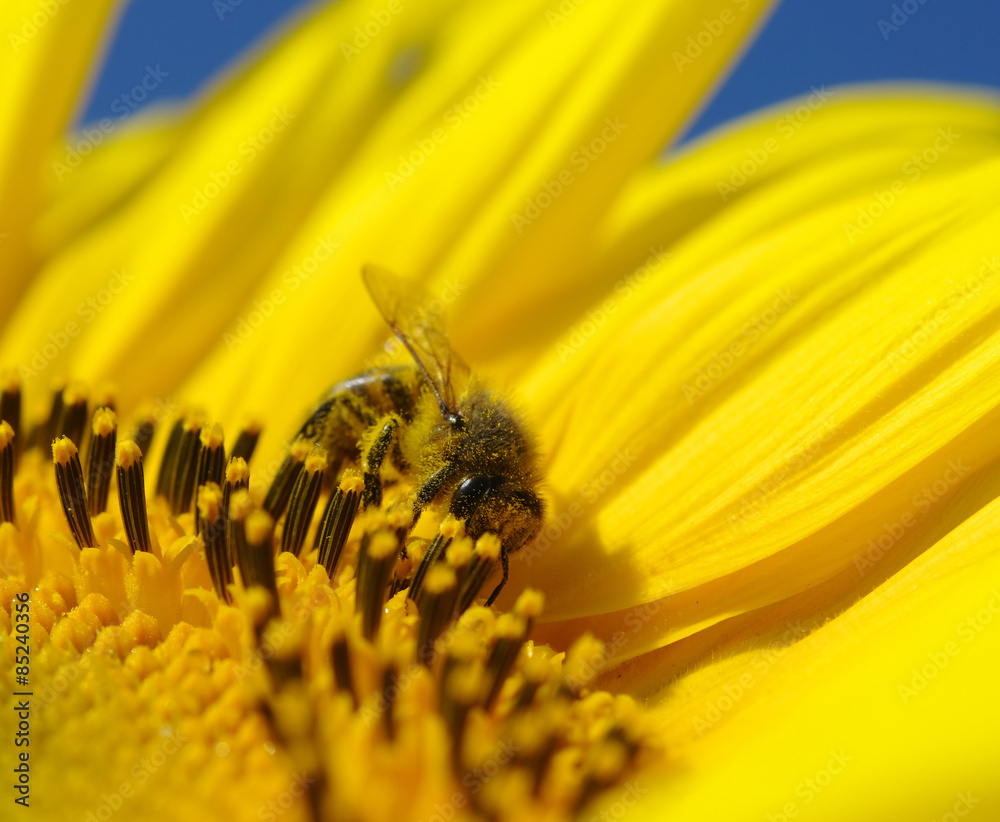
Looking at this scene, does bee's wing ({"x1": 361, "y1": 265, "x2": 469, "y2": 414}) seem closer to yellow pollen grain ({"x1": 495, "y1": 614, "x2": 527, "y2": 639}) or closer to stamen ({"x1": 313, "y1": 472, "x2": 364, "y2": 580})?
stamen ({"x1": 313, "y1": 472, "x2": 364, "y2": 580})

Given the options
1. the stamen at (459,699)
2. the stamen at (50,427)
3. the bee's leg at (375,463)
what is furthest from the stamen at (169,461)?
the stamen at (459,699)

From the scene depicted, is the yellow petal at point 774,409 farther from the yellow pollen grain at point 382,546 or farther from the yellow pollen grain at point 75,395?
the yellow pollen grain at point 75,395

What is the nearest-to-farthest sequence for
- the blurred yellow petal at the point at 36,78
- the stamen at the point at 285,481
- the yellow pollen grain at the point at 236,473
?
the yellow pollen grain at the point at 236,473
the stamen at the point at 285,481
the blurred yellow petal at the point at 36,78

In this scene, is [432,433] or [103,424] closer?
[432,433]

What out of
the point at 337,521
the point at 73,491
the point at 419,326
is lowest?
the point at 73,491

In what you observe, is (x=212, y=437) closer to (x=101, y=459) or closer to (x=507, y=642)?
(x=101, y=459)

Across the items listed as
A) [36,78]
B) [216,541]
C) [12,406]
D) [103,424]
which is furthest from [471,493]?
[36,78]
